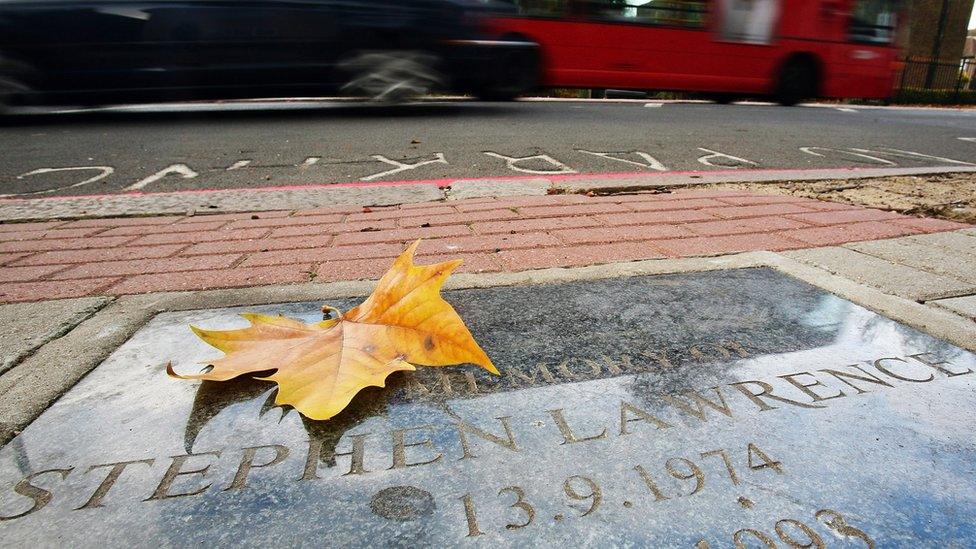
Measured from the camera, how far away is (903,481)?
935 millimetres

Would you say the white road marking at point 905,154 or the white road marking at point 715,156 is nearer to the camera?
the white road marking at point 715,156

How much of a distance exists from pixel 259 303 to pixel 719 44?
11310 mm

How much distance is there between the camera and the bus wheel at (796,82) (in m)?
11.9

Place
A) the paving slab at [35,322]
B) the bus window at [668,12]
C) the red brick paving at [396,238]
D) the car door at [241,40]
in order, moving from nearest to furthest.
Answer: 1. the paving slab at [35,322]
2. the red brick paving at [396,238]
3. the car door at [241,40]
4. the bus window at [668,12]

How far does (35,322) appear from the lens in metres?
1.57

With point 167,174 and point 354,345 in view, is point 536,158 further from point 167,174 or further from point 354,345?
point 354,345

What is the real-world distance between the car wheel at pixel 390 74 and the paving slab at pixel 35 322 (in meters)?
5.63

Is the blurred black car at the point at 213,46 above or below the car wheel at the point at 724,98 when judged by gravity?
above

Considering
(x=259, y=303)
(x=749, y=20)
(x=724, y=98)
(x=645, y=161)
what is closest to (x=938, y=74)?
(x=724, y=98)

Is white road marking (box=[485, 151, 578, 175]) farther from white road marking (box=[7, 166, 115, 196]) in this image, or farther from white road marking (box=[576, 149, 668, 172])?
white road marking (box=[7, 166, 115, 196])

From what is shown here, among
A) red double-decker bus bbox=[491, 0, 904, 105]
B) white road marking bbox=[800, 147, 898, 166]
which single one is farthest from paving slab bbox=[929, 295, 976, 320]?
red double-decker bus bbox=[491, 0, 904, 105]

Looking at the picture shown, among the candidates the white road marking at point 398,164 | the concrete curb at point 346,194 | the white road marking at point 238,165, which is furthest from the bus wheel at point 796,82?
the white road marking at point 238,165

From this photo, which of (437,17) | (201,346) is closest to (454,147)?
(437,17)

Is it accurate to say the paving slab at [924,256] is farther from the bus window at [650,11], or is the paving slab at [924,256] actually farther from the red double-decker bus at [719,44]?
the bus window at [650,11]
